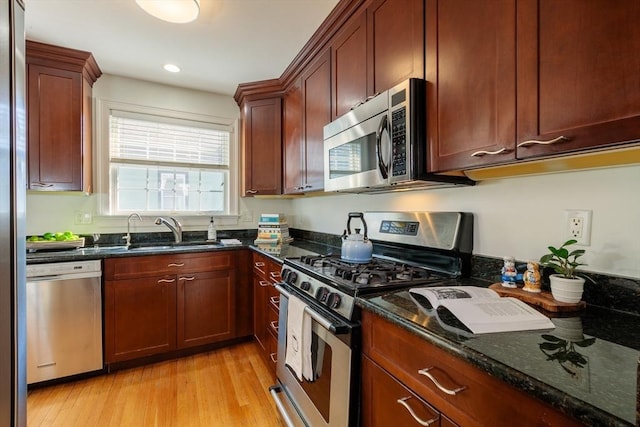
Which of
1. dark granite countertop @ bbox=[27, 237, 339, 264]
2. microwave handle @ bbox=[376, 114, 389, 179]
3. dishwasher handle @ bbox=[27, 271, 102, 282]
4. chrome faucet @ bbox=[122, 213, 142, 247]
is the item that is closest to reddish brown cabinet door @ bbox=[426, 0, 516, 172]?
microwave handle @ bbox=[376, 114, 389, 179]

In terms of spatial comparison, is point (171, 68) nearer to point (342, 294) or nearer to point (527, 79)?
point (342, 294)

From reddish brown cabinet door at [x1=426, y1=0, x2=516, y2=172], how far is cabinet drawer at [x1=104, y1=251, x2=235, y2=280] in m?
2.04

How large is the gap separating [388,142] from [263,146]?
1868 mm

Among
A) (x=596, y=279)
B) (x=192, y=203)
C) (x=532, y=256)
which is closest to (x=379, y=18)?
(x=532, y=256)

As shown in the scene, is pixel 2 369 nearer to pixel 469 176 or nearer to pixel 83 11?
pixel 469 176

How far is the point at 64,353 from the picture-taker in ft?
6.93

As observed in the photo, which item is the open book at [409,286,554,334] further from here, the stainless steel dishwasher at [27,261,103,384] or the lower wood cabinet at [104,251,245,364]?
the stainless steel dishwasher at [27,261,103,384]

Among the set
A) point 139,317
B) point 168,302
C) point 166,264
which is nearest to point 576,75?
point 166,264

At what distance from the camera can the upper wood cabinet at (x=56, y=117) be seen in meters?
2.25

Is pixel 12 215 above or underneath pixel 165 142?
underneath

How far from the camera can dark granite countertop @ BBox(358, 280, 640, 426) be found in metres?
0.51

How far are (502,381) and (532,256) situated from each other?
29.2 inches

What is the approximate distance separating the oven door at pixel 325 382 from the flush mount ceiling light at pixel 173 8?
1.72 metres

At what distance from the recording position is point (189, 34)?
2.13 meters
